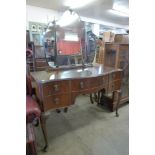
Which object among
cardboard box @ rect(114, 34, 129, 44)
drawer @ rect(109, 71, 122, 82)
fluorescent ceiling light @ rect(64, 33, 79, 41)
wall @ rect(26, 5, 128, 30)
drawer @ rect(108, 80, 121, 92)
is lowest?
drawer @ rect(108, 80, 121, 92)

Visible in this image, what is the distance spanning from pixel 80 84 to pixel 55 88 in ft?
1.03

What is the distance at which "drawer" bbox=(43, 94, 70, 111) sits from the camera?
1545 millimetres

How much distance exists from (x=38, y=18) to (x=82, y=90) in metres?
4.22

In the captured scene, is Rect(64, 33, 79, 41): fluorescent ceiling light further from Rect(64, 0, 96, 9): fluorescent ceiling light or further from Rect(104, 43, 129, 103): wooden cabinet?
Rect(64, 0, 96, 9): fluorescent ceiling light

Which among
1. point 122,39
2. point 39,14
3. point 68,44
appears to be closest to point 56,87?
point 68,44

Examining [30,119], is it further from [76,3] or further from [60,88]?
[76,3]

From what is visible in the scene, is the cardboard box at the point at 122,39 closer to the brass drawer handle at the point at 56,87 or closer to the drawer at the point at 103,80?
the drawer at the point at 103,80

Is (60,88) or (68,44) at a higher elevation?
(68,44)

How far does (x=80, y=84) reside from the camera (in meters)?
1.72

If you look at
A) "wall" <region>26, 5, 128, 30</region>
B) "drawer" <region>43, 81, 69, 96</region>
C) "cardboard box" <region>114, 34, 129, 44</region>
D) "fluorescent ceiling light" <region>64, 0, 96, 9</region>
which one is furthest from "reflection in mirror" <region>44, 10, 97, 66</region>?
"wall" <region>26, 5, 128, 30</region>

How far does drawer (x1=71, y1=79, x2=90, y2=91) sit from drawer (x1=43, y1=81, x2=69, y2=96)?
0.25 ft

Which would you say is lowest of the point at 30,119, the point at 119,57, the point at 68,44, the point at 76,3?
the point at 30,119
